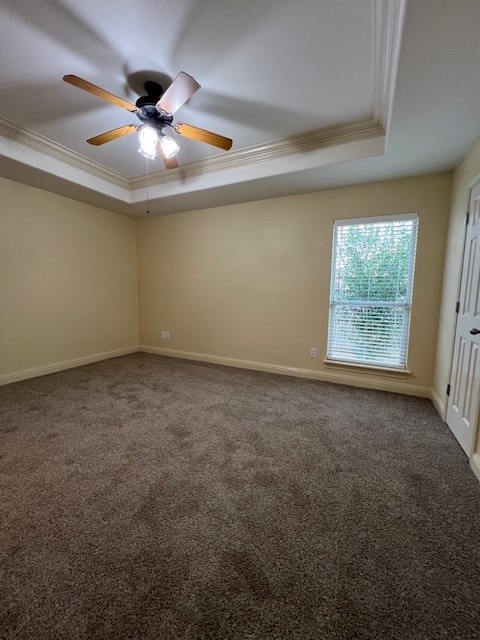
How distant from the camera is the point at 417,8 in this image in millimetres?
1194

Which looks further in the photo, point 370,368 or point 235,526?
point 370,368

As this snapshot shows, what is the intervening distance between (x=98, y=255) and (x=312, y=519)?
443 centimetres

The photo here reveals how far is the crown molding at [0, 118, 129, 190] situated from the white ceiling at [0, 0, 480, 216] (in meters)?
0.02

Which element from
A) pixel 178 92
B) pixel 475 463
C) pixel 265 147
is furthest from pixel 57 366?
pixel 475 463

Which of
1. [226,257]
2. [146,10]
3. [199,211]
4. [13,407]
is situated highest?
[146,10]

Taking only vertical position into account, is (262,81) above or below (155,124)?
above

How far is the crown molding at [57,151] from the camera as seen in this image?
2635mm

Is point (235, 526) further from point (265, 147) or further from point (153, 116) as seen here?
point (265, 147)

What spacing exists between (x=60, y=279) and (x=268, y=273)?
2.97 m

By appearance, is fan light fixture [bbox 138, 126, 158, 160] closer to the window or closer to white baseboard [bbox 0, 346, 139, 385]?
the window

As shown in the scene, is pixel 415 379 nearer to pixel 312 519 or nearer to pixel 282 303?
pixel 282 303

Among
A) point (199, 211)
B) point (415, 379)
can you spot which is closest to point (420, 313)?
point (415, 379)

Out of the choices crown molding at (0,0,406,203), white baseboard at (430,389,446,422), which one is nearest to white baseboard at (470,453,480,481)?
→ white baseboard at (430,389,446,422)

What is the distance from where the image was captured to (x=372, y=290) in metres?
3.21
